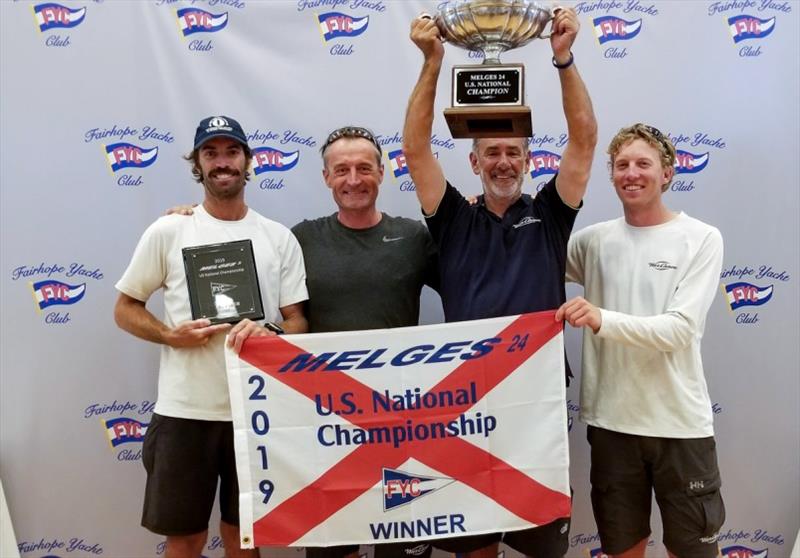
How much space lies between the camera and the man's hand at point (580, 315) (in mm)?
1867

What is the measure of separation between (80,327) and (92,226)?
16.7 inches

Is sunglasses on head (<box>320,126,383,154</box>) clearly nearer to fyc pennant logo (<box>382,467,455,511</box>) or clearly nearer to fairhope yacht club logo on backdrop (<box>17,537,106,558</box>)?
fyc pennant logo (<box>382,467,455,511</box>)

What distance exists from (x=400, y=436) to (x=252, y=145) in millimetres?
1394

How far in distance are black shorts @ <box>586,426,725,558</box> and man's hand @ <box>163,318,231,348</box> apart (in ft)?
4.30

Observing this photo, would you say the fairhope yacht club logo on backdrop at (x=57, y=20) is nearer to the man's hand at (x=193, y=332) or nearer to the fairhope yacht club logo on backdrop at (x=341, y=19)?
the fairhope yacht club logo on backdrop at (x=341, y=19)

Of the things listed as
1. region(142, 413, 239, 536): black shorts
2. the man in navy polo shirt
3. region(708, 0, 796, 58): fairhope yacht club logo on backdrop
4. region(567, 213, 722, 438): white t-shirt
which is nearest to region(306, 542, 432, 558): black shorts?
the man in navy polo shirt

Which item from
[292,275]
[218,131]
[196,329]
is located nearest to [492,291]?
[292,275]

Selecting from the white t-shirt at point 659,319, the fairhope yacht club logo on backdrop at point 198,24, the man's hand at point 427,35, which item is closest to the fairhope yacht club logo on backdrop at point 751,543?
the white t-shirt at point 659,319

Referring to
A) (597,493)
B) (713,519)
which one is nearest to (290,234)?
(597,493)

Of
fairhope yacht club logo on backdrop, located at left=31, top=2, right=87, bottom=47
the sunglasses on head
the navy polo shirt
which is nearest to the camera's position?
the navy polo shirt

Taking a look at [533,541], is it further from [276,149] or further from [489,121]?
[276,149]

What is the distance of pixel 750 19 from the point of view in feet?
8.54

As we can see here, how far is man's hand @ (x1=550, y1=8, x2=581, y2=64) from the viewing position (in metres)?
1.80

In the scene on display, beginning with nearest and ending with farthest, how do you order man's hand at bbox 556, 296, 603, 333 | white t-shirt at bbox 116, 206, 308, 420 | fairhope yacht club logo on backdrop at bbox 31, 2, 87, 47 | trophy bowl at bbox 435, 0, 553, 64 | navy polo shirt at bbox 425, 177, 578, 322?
trophy bowl at bbox 435, 0, 553, 64
man's hand at bbox 556, 296, 603, 333
navy polo shirt at bbox 425, 177, 578, 322
white t-shirt at bbox 116, 206, 308, 420
fairhope yacht club logo on backdrop at bbox 31, 2, 87, 47
